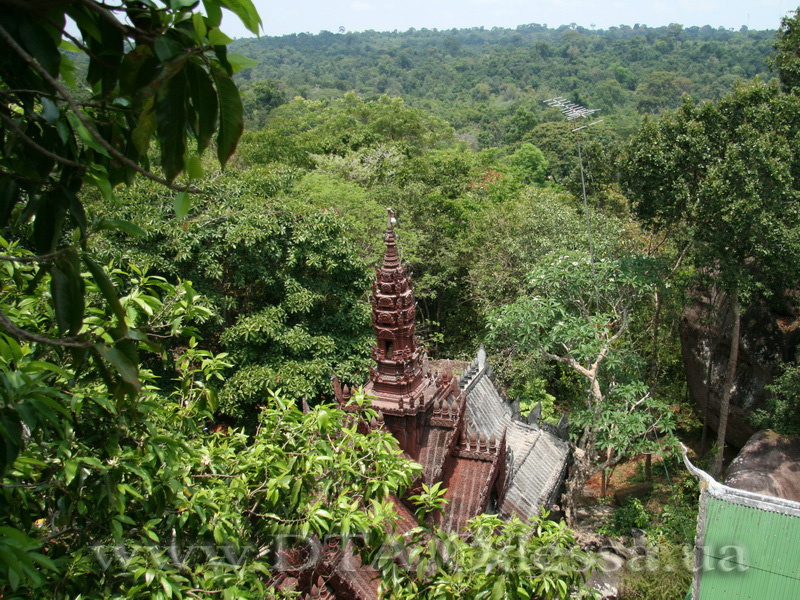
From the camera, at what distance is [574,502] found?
522 inches

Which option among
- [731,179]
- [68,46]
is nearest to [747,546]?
[731,179]

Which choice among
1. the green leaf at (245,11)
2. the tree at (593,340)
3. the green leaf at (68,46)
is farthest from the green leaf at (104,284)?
the tree at (593,340)

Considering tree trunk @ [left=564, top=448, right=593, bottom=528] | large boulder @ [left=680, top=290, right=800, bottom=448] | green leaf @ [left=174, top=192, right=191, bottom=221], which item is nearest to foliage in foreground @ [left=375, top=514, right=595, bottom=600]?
green leaf @ [left=174, top=192, right=191, bottom=221]

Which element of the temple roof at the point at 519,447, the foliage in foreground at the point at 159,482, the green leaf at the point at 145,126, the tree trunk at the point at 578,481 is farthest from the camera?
the tree trunk at the point at 578,481

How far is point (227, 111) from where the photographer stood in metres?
1.96

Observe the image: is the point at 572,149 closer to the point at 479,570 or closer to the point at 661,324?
the point at 661,324

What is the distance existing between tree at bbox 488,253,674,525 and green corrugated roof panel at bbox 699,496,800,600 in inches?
75.5

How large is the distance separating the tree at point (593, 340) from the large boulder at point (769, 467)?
1632mm

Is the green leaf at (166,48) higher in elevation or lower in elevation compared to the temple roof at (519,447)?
higher

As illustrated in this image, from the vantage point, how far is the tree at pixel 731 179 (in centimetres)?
1112

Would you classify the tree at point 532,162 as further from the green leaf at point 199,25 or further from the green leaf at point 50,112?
the green leaf at point 199,25

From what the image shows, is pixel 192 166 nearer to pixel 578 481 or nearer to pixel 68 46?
pixel 68 46

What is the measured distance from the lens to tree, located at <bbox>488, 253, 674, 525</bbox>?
1154cm

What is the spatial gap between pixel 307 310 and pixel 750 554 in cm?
967
